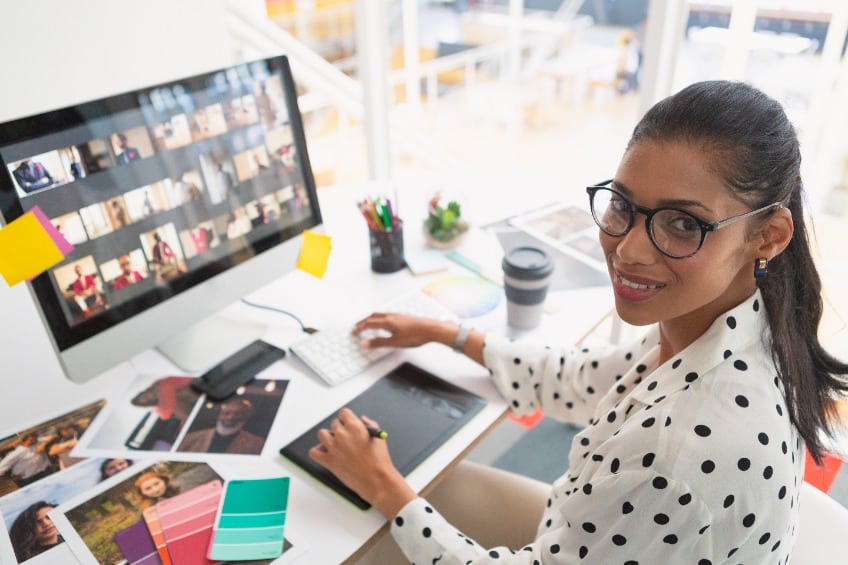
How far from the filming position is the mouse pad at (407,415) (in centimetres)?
97

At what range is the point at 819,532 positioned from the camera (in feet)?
2.73

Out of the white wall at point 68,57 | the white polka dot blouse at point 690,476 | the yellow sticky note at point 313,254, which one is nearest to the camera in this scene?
the white polka dot blouse at point 690,476

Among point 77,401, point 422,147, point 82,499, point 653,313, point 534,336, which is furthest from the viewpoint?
point 422,147

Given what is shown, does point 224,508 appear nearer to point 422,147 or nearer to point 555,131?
point 422,147

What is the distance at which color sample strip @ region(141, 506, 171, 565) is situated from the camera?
2.77 feet

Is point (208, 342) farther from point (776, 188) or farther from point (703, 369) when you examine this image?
point (776, 188)

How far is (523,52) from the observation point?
5.16 m

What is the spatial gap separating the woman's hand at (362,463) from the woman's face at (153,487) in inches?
8.8

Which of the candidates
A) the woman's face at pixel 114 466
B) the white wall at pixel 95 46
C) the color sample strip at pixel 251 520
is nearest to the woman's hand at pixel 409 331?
the color sample strip at pixel 251 520

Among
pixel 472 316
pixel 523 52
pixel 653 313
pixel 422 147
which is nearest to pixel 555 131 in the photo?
pixel 523 52

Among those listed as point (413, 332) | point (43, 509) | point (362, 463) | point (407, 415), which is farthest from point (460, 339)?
point (43, 509)

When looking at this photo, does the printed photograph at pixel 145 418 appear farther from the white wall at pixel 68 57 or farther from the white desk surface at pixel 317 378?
the white wall at pixel 68 57

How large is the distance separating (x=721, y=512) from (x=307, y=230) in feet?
3.00

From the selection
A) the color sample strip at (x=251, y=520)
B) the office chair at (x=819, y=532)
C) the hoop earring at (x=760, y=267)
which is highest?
the hoop earring at (x=760, y=267)
